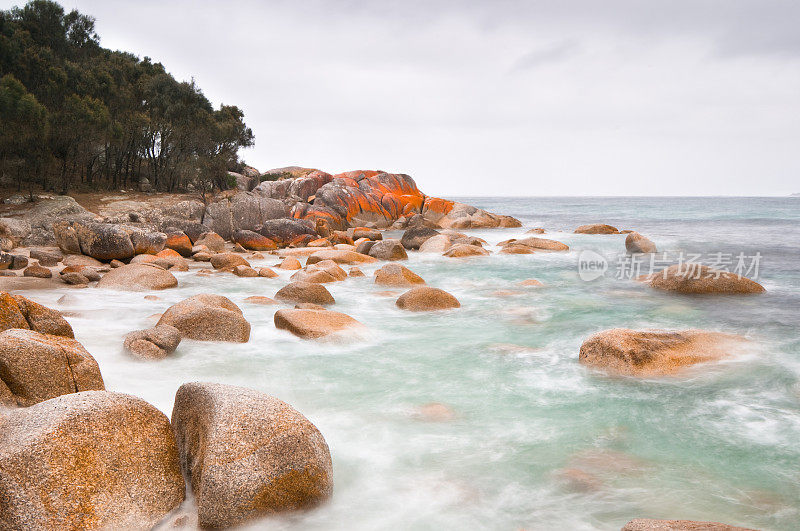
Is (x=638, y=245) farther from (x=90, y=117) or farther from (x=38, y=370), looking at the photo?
(x=90, y=117)

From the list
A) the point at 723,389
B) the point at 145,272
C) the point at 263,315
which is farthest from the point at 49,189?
the point at 723,389

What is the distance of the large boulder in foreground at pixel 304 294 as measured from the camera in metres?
11.5

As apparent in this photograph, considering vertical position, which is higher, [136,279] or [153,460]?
[153,460]

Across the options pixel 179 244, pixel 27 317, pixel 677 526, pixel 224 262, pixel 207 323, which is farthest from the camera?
pixel 179 244

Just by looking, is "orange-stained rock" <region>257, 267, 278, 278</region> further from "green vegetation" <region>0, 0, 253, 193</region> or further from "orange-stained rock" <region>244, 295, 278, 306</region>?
"green vegetation" <region>0, 0, 253, 193</region>

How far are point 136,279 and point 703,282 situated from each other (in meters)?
13.7

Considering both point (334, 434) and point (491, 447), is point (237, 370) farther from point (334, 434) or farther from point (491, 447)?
point (491, 447)

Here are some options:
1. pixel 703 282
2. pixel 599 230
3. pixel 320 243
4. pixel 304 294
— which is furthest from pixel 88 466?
pixel 599 230

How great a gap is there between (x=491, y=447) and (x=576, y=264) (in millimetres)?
15910

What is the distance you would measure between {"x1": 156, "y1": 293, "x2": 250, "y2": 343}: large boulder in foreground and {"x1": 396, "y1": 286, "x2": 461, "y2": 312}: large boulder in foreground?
3695 mm

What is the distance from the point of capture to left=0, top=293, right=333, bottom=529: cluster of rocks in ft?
11.1

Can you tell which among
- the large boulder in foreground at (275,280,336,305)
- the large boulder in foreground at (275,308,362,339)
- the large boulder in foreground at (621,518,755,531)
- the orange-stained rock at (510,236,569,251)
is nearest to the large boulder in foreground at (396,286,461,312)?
the large boulder in foreground at (275,280,336,305)

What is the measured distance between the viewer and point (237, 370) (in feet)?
23.9

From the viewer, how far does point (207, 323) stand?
8.37 m
